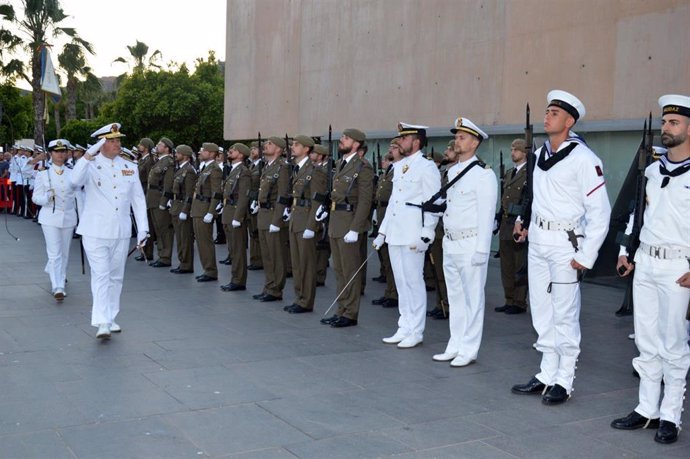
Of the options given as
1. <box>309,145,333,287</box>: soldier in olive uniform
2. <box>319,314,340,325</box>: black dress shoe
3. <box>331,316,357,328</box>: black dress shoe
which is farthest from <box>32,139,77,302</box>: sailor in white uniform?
<box>331,316,357,328</box>: black dress shoe

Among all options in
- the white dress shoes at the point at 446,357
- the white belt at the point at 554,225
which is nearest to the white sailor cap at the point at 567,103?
the white belt at the point at 554,225

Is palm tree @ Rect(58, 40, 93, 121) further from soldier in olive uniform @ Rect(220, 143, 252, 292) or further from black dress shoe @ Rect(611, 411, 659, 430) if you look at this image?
black dress shoe @ Rect(611, 411, 659, 430)

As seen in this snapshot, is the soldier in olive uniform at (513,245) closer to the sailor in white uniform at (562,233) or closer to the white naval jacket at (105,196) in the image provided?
the sailor in white uniform at (562,233)

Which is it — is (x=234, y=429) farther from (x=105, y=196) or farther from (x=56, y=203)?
(x=56, y=203)

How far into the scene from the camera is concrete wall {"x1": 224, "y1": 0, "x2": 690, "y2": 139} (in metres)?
11.7

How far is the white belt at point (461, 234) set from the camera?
6.93 metres

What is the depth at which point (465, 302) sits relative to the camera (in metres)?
7.11

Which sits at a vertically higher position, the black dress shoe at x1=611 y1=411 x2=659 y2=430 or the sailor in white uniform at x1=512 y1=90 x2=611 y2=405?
the sailor in white uniform at x1=512 y1=90 x2=611 y2=405

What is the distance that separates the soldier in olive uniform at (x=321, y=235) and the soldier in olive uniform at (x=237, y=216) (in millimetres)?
990

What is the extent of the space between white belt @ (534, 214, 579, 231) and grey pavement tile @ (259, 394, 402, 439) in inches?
69.5

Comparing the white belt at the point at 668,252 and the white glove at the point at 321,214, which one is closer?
the white belt at the point at 668,252

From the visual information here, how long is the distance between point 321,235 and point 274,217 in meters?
0.90

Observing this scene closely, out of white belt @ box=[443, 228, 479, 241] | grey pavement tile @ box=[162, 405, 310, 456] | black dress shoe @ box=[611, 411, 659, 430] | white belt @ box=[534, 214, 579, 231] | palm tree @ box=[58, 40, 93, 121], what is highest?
palm tree @ box=[58, 40, 93, 121]

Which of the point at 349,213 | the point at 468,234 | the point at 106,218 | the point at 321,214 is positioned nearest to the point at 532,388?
the point at 468,234
